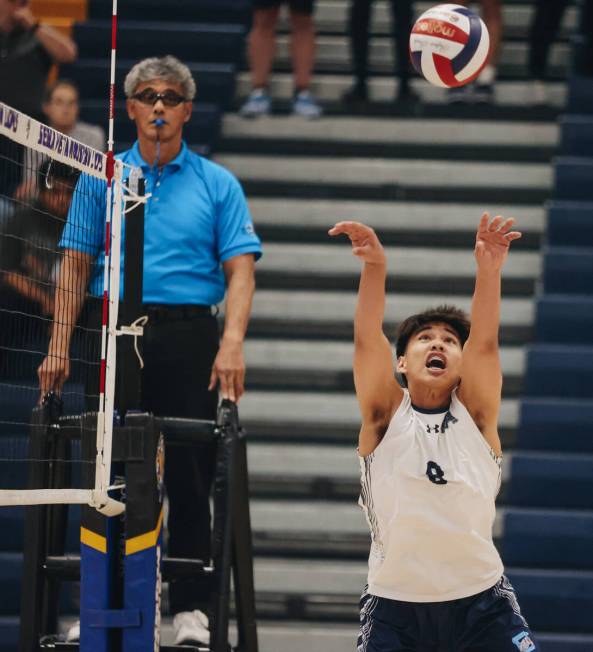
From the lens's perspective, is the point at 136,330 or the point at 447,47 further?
the point at 447,47

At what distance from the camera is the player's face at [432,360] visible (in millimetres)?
4461

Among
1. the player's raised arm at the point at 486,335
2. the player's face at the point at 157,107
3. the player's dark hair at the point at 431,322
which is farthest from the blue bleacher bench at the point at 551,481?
the player's face at the point at 157,107

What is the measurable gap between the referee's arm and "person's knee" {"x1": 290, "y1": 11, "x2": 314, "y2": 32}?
3.41 m

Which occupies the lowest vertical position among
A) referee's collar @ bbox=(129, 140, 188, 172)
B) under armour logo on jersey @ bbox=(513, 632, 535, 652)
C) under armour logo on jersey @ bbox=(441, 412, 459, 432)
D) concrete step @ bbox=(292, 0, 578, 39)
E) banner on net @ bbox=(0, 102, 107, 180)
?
under armour logo on jersey @ bbox=(513, 632, 535, 652)

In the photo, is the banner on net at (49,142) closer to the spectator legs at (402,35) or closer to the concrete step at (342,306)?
the concrete step at (342,306)

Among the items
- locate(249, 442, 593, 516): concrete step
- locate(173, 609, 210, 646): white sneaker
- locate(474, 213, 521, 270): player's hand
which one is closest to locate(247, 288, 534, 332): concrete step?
locate(249, 442, 593, 516): concrete step

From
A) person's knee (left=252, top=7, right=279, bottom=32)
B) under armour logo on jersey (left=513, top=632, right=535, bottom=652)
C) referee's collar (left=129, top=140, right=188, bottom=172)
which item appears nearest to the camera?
under armour logo on jersey (left=513, top=632, right=535, bottom=652)

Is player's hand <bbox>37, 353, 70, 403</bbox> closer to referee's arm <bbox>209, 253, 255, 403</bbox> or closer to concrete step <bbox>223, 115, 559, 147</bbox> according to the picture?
referee's arm <bbox>209, 253, 255, 403</bbox>

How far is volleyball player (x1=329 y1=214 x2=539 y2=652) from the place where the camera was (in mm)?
4324

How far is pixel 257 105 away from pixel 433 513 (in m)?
4.85

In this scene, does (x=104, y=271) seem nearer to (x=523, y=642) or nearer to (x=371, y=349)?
(x=371, y=349)

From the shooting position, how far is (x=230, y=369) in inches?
202

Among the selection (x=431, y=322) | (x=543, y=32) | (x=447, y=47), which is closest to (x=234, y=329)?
(x=431, y=322)

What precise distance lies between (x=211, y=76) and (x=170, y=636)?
406cm
